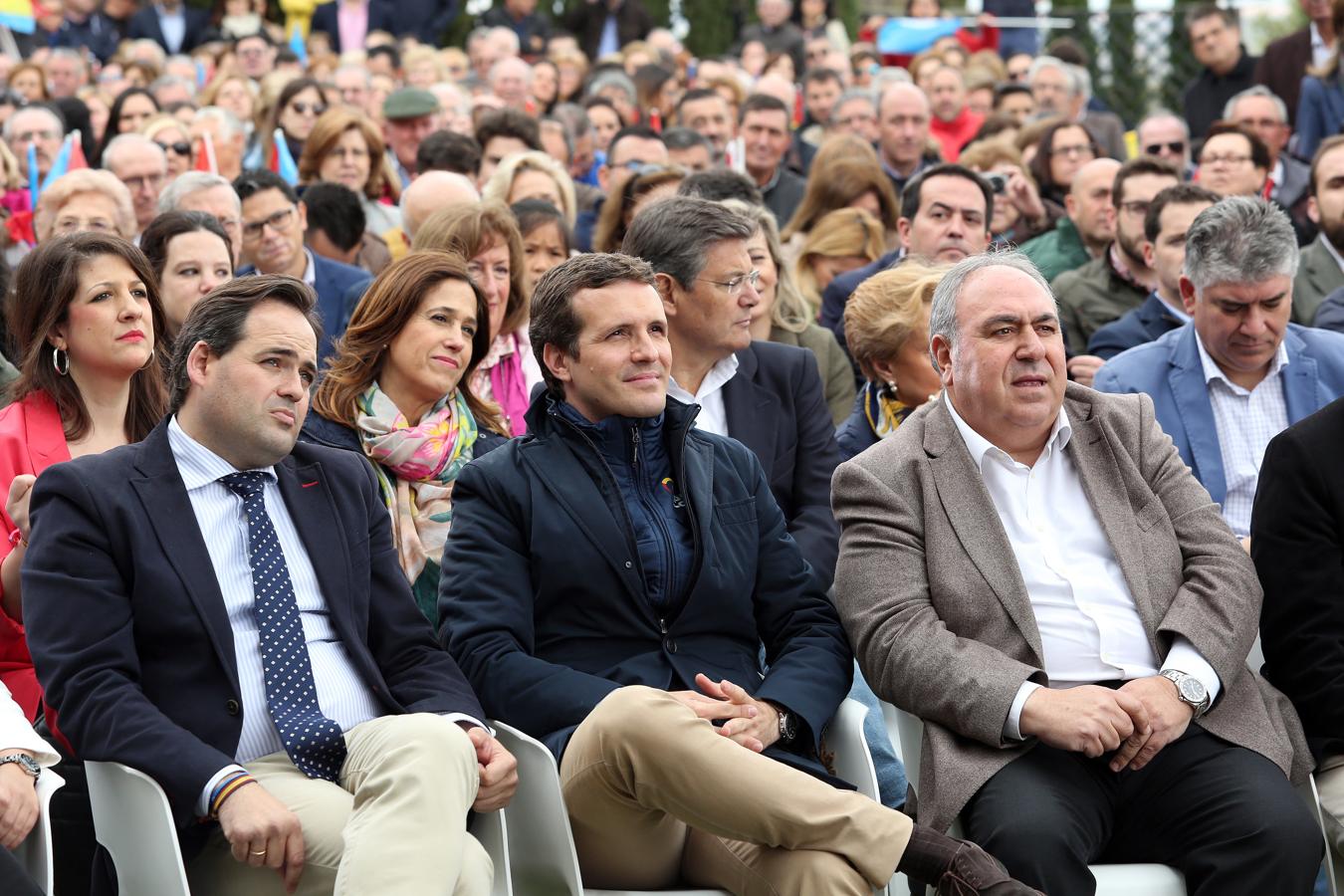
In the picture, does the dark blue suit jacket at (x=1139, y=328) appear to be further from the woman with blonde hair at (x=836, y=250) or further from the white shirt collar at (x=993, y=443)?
the white shirt collar at (x=993, y=443)

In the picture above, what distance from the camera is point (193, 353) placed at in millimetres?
3738

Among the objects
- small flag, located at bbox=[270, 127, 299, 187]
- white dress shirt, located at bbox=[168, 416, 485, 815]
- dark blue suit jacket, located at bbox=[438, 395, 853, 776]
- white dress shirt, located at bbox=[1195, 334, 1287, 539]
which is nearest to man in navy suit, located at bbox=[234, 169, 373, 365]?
small flag, located at bbox=[270, 127, 299, 187]

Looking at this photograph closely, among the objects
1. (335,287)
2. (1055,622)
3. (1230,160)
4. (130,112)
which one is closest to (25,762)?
(1055,622)

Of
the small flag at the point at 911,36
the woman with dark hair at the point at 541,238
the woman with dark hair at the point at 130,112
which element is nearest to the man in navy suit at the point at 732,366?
the woman with dark hair at the point at 541,238

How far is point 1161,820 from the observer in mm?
3721

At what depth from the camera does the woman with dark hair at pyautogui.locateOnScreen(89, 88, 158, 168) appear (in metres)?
10.3

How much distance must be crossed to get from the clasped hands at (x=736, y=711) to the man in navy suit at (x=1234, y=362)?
6.31 feet

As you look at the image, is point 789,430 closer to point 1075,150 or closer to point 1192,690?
point 1192,690

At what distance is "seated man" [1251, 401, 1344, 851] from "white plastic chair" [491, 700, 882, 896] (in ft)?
3.37

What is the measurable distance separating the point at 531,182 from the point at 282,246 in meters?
1.12

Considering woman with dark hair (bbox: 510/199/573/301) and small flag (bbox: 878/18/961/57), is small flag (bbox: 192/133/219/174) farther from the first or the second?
small flag (bbox: 878/18/961/57)

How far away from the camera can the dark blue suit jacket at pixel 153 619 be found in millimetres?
3334

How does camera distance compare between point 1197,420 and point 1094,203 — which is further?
point 1094,203

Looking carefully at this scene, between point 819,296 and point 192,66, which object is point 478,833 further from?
point 192,66
